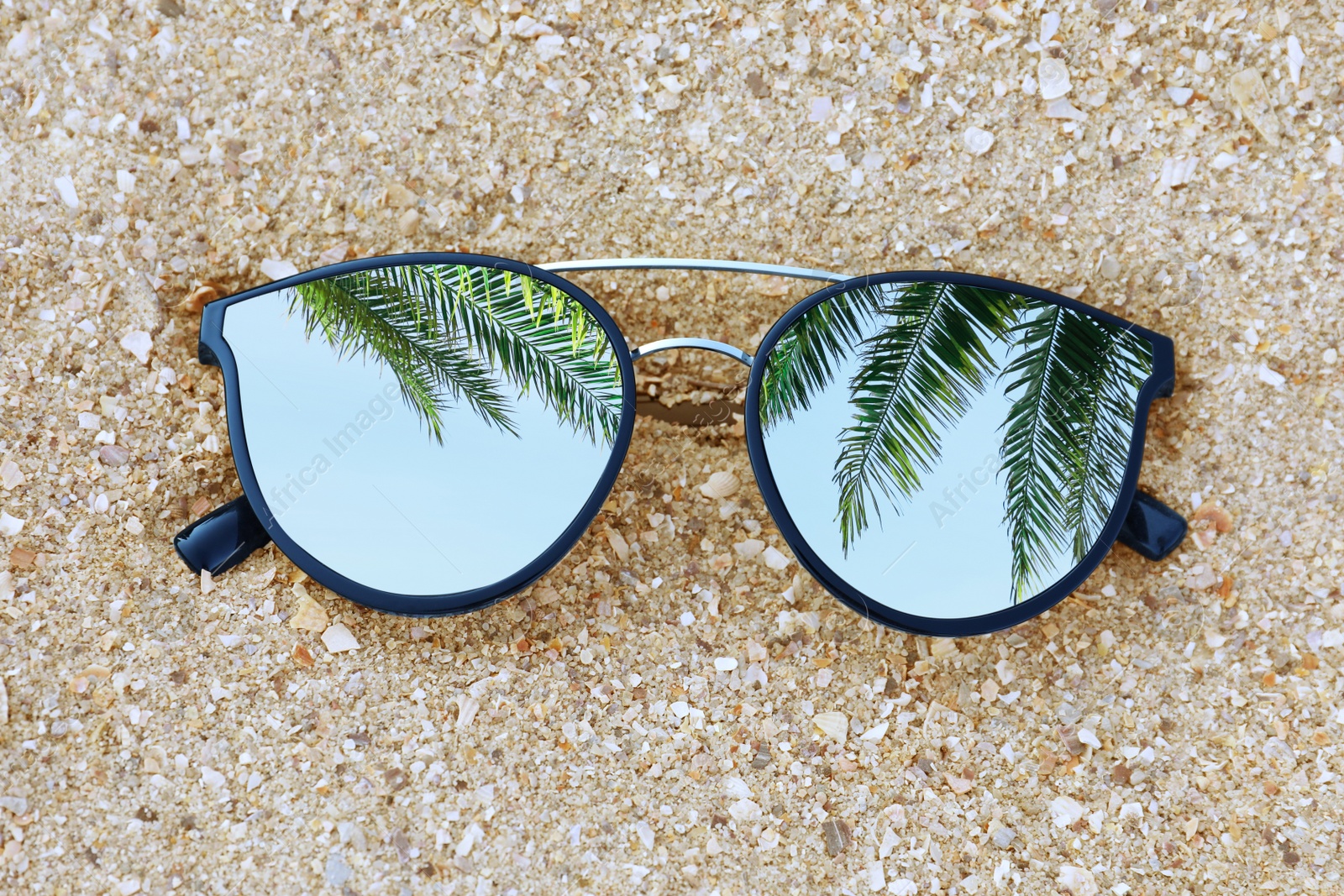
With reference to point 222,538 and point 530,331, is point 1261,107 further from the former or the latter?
point 222,538

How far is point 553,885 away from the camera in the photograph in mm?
1027

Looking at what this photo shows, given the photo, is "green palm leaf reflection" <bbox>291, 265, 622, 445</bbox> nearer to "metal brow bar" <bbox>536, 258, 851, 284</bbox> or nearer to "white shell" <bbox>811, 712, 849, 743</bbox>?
"metal brow bar" <bbox>536, 258, 851, 284</bbox>

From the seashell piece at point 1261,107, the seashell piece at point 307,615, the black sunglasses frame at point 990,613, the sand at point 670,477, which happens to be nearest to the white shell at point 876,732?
the sand at point 670,477

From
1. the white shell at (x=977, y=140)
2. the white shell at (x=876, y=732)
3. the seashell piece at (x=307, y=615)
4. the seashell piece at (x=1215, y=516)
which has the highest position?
the white shell at (x=977, y=140)

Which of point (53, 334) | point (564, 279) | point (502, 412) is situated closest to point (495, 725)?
point (502, 412)

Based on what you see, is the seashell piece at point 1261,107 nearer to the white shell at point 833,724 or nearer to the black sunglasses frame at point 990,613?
the black sunglasses frame at point 990,613

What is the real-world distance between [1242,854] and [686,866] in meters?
0.72

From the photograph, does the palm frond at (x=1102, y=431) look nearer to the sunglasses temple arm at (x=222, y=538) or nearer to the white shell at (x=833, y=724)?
the white shell at (x=833, y=724)

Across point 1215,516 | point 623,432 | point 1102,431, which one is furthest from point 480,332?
point 1215,516

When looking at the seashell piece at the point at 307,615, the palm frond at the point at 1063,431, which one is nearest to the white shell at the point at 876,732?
the palm frond at the point at 1063,431

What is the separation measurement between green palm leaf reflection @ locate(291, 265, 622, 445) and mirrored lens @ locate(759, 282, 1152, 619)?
0.24 m

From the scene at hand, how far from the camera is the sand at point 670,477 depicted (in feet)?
3.41

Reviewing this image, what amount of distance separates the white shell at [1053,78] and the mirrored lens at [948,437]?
12.2 inches

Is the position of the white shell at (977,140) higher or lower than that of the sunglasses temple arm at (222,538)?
higher
